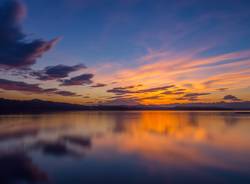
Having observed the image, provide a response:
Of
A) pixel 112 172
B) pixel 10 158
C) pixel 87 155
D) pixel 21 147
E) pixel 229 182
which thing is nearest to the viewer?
pixel 229 182

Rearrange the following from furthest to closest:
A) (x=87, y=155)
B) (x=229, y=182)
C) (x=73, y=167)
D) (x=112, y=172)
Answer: (x=87, y=155), (x=73, y=167), (x=112, y=172), (x=229, y=182)

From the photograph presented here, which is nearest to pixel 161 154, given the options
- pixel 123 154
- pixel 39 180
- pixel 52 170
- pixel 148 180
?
pixel 123 154

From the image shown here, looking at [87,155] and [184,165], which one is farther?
[87,155]

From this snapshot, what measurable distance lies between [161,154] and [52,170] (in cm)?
615

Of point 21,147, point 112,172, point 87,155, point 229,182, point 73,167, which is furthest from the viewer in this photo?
point 21,147

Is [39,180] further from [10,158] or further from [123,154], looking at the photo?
[123,154]

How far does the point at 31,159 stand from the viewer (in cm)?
1077

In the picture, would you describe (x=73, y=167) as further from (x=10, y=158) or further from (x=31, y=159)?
(x=10, y=158)

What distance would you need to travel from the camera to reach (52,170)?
29.7ft

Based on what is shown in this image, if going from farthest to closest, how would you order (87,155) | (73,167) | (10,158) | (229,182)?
(87,155), (10,158), (73,167), (229,182)

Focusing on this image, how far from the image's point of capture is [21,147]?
13.7 m

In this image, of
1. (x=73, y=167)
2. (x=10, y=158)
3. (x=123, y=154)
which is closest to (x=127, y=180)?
(x=73, y=167)

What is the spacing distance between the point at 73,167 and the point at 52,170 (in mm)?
870

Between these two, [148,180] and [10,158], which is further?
[10,158]
